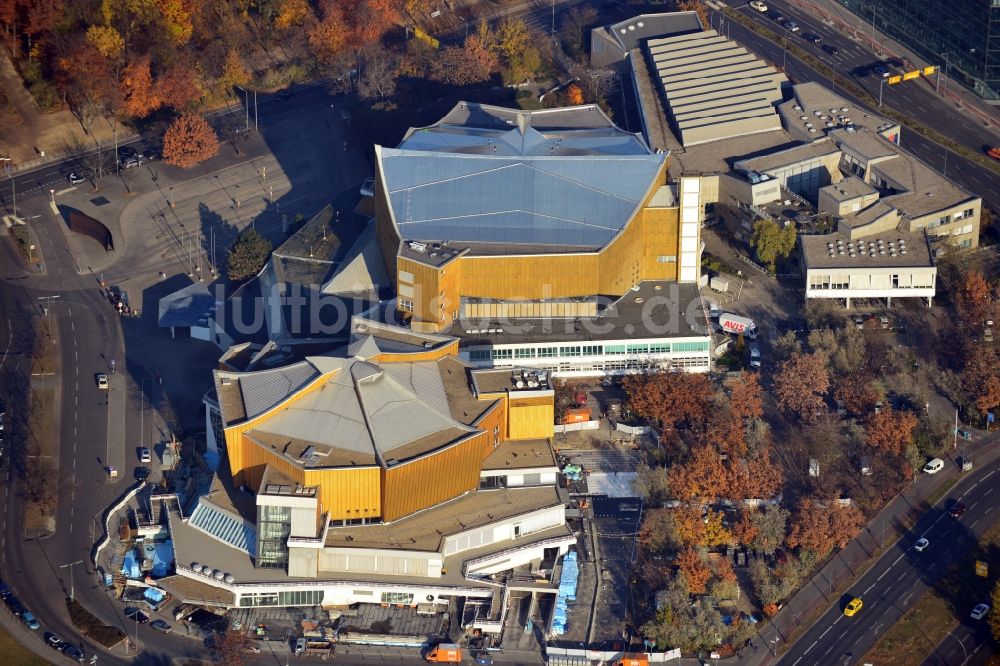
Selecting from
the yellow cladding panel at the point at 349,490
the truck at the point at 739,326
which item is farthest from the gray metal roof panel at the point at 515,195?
the yellow cladding panel at the point at 349,490

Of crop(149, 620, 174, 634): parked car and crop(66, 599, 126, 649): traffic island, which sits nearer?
crop(66, 599, 126, 649): traffic island

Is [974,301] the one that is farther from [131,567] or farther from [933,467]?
[131,567]

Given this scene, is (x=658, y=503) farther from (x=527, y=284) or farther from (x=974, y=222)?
(x=974, y=222)

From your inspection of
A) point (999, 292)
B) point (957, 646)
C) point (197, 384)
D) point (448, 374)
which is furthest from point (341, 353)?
point (999, 292)

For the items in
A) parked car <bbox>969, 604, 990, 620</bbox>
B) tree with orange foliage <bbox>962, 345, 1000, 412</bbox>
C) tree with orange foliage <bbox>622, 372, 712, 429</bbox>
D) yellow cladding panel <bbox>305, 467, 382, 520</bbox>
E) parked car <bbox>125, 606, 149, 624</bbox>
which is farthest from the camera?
tree with orange foliage <bbox>962, 345, 1000, 412</bbox>

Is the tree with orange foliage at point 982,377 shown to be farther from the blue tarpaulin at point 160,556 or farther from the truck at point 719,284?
the blue tarpaulin at point 160,556

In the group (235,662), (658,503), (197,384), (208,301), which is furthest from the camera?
(208,301)

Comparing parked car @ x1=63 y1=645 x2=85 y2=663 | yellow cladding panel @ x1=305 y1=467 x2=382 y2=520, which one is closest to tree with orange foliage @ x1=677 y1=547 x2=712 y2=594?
yellow cladding panel @ x1=305 y1=467 x2=382 y2=520

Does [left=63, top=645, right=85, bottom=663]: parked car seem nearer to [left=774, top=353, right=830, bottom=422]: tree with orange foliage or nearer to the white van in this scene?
[left=774, top=353, right=830, bottom=422]: tree with orange foliage
